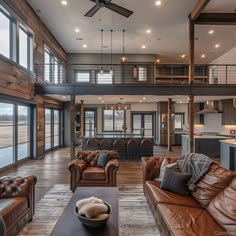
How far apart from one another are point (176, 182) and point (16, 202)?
241cm

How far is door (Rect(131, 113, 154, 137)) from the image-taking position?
14836 millimetres

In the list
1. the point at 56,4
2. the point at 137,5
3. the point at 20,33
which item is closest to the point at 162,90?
the point at 137,5

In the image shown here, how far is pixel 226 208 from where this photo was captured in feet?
8.13

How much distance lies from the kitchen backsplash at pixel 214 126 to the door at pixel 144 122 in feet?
9.82

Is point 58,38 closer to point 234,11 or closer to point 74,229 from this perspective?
point 234,11

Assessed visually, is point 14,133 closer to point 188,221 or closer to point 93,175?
point 93,175

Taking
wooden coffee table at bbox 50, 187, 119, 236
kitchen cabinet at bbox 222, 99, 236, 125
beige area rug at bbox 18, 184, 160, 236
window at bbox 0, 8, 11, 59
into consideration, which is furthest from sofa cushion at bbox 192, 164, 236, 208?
kitchen cabinet at bbox 222, 99, 236, 125

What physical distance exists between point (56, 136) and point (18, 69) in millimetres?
6119

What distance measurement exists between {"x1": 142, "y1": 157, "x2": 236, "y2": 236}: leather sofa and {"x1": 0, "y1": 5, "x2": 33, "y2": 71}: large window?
18.8ft

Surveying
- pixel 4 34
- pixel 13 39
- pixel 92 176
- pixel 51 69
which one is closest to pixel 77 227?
pixel 92 176

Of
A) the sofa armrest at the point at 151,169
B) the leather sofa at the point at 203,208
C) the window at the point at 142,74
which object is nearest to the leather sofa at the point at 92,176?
the sofa armrest at the point at 151,169

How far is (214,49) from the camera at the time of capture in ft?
38.1

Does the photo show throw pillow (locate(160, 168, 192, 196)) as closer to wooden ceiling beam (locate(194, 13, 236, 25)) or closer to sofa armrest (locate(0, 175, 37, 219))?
sofa armrest (locate(0, 175, 37, 219))

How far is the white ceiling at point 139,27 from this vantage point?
7.27 meters
